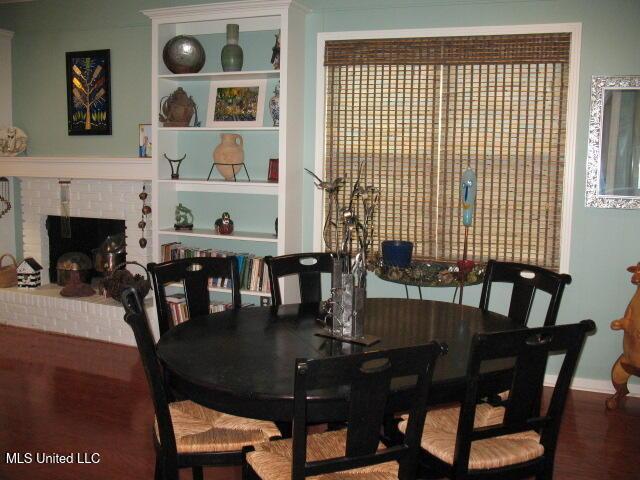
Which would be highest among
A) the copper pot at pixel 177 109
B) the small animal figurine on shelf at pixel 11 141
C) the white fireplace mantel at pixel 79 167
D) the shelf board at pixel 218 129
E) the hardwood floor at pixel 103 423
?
the copper pot at pixel 177 109

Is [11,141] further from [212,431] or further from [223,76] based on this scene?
[212,431]

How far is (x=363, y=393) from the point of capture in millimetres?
1687

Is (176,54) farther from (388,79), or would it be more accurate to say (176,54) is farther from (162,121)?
(388,79)

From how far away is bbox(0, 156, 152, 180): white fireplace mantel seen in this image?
454 cm

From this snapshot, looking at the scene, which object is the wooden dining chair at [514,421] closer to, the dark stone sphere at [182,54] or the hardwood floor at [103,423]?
the hardwood floor at [103,423]

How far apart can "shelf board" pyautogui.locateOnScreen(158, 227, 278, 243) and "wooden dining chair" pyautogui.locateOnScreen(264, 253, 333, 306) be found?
37.1 inches

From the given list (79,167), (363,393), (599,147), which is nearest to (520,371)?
(363,393)

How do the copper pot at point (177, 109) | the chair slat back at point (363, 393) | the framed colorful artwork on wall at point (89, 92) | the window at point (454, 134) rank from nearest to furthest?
the chair slat back at point (363, 393) < the window at point (454, 134) < the copper pot at point (177, 109) < the framed colorful artwork on wall at point (89, 92)

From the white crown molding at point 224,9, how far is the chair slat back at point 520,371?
8.92 feet

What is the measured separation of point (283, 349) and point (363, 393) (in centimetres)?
54

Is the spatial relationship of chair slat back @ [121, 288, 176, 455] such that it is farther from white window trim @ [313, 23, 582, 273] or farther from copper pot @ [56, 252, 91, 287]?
copper pot @ [56, 252, 91, 287]

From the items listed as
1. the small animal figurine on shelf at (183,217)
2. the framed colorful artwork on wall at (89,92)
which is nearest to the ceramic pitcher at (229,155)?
the small animal figurine on shelf at (183,217)

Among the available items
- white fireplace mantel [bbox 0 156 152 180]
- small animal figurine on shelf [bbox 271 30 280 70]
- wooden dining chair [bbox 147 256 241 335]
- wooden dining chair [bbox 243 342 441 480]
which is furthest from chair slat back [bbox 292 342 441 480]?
white fireplace mantel [bbox 0 156 152 180]

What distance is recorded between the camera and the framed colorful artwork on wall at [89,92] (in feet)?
15.6
